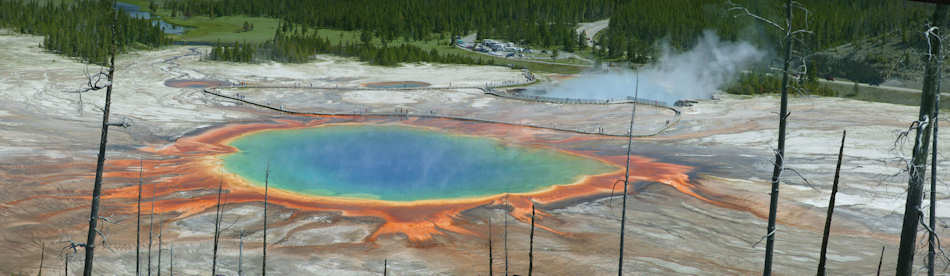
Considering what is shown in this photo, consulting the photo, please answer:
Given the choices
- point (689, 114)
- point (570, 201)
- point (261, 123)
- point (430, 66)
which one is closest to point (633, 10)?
point (430, 66)

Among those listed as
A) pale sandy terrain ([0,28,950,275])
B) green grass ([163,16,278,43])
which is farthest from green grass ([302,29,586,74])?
pale sandy terrain ([0,28,950,275])

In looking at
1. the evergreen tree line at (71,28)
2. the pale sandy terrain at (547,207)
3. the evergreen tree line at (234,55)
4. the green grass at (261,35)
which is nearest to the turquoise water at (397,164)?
the pale sandy terrain at (547,207)

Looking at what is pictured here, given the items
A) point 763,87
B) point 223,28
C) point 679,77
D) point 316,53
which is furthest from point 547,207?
point 223,28

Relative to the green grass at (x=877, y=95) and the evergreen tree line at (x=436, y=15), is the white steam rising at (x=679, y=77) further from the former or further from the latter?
the evergreen tree line at (x=436, y=15)

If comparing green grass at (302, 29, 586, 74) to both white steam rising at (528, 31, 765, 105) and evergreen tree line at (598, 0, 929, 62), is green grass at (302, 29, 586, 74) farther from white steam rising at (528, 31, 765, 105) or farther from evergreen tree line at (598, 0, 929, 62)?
evergreen tree line at (598, 0, 929, 62)

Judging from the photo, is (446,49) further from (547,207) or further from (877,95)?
(547,207)

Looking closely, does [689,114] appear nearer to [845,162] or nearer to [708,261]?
[845,162]
